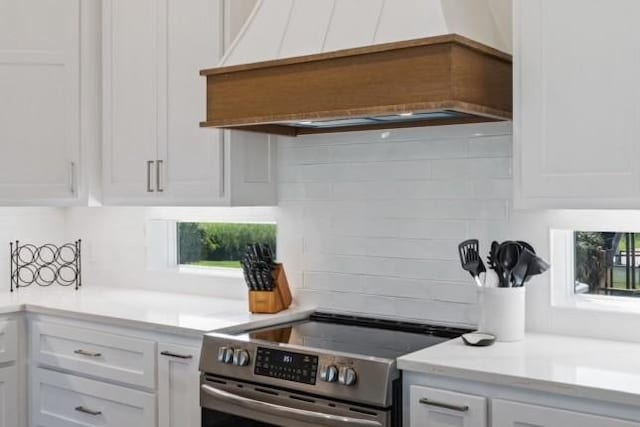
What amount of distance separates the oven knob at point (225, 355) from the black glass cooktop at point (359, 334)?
0.36 ft

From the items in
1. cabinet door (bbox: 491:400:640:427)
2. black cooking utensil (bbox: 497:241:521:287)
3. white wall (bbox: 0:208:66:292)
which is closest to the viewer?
cabinet door (bbox: 491:400:640:427)

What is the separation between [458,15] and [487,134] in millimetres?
531

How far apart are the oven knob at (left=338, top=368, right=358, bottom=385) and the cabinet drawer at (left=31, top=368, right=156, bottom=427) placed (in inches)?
36.8

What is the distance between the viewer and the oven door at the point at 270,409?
2.22 meters

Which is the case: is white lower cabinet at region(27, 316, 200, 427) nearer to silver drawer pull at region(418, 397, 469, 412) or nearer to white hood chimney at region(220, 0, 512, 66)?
silver drawer pull at region(418, 397, 469, 412)

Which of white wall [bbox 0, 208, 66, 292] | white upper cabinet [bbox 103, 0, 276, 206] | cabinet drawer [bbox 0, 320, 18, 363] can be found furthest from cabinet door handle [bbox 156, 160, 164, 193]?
white wall [bbox 0, 208, 66, 292]

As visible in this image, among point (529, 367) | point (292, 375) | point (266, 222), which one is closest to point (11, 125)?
point (266, 222)

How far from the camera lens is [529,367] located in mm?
2096

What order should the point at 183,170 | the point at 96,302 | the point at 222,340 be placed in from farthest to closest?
the point at 96,302 → the point at 183,170 → the point at 222,340

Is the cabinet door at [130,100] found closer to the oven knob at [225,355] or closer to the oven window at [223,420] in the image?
the oven knob at [225,355]

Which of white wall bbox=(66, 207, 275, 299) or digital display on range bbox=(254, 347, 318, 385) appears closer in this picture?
digital display on range bbox=(254, 347, 318, 385)

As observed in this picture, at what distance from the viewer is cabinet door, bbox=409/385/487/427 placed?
2.07m

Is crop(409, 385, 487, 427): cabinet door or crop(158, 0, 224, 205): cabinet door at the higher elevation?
crop(158, 0, 224, 205): cabinet door

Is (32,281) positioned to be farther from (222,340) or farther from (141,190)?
(222,340)
